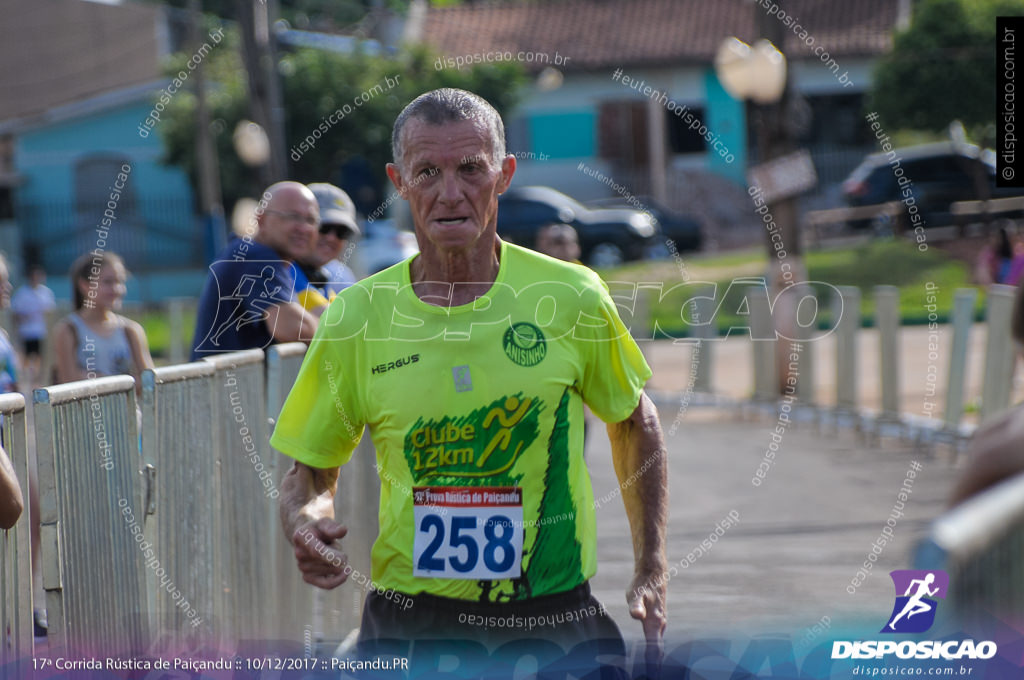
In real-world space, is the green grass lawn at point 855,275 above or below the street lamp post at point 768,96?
below

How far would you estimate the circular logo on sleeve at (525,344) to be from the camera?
330 centimetres

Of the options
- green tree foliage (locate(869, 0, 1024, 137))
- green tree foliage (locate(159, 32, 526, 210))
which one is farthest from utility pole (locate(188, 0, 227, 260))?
green tree foliage (locate(869, 0, 1024, 137))

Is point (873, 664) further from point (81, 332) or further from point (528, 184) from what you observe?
point (528, 184)

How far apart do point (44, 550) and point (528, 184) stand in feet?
103

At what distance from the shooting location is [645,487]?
11.5 feet

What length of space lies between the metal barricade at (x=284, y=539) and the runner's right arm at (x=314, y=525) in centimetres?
187

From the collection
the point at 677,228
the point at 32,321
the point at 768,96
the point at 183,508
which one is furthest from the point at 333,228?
the point at 677,228

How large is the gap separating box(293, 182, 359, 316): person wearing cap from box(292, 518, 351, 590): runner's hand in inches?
120

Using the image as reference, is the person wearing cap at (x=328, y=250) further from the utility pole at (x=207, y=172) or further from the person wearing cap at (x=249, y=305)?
the utility pole at (x=207, y=172)

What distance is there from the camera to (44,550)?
143 inches

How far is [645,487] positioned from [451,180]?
0.85 metres

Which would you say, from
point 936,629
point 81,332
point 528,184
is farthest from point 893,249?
point 936,629

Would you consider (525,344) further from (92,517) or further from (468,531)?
(92,517)

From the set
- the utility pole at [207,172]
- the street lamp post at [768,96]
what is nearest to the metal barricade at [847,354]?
the street lamp post at [768,96]
